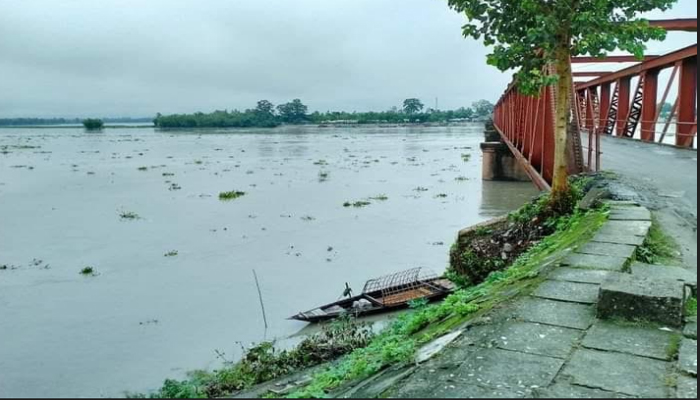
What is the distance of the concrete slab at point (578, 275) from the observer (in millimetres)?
4688

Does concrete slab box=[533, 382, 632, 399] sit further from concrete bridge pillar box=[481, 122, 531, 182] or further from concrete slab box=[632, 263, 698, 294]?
A: concrete bridge pillar box=[481, 122, 531, 182]

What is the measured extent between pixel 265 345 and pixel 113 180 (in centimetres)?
3027

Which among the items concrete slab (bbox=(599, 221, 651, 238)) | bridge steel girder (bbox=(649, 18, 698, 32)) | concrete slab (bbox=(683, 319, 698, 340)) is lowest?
concrete slab (bbox=(683, 319, 698, 340))

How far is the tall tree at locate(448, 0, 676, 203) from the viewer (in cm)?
652

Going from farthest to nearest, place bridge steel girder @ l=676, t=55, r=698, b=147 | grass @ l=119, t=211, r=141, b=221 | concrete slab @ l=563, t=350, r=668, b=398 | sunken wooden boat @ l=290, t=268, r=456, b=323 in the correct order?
grass @ l=119, t=211, r=141, b=221
bridge steel girder @ l=676, t=55, r=698, b=147
sunken wooden boat @ l=290, t=268, r=456, b=323
concrete slab @ l=563, t=350, r=668, b=398

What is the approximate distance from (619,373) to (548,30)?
15.7ft

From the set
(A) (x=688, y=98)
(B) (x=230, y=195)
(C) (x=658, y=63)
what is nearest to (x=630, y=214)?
(A) (x=688, y=98)

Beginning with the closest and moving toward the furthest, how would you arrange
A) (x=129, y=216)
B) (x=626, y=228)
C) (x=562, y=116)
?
(x=626, y=228) → (x=562, y=116) → (x=129, y=216)

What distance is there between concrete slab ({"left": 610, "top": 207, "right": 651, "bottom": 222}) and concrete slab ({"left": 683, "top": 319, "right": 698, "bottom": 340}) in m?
2.86

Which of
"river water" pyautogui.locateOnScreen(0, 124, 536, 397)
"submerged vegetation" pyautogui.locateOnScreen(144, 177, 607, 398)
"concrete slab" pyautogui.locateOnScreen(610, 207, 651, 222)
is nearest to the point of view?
"submerged vegetation" pyautogui.locateOnScreen(144, 177, 607, 398)

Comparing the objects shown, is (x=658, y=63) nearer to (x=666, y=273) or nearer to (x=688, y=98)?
(x=688, y=98)

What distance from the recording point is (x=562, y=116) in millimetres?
7449

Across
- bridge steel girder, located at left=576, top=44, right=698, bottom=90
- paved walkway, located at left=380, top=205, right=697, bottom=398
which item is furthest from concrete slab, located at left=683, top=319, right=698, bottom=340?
bridge steel girder, located at left=576, top=44, right=698, bottom=90

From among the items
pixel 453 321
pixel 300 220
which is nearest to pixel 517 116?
pixel 300 220
